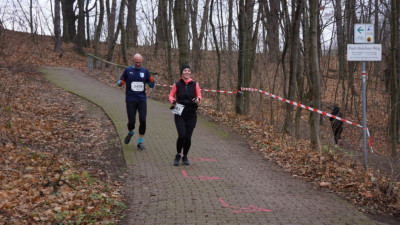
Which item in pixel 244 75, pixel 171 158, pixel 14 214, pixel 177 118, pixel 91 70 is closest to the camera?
pixel 14 214

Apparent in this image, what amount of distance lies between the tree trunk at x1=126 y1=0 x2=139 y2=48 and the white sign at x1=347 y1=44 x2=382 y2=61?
24.8 meters

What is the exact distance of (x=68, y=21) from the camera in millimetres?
36312

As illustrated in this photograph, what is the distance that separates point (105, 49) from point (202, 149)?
31404 millimetres

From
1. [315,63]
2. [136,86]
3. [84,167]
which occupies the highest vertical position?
[315,63]

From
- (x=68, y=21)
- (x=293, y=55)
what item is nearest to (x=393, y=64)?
(x=293, y=55)

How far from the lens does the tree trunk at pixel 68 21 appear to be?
35062 mm

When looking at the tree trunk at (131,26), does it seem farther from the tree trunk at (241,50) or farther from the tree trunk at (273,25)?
the tree trunk at (241,50)

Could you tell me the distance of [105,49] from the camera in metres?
38.5

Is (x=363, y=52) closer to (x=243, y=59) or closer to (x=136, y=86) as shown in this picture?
(x=136, y=86)

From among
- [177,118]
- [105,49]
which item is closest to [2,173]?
[177,118]

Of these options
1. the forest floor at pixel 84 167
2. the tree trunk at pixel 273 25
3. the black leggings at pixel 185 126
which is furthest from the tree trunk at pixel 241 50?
the black leggings at pixel 185 126

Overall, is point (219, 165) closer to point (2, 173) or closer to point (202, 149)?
point (202, 149)

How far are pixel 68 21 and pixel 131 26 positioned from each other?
792 cm

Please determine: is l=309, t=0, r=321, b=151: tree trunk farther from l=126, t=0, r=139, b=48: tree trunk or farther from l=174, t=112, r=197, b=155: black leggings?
l=126, t=0, r=139, b=48: tree trunk
